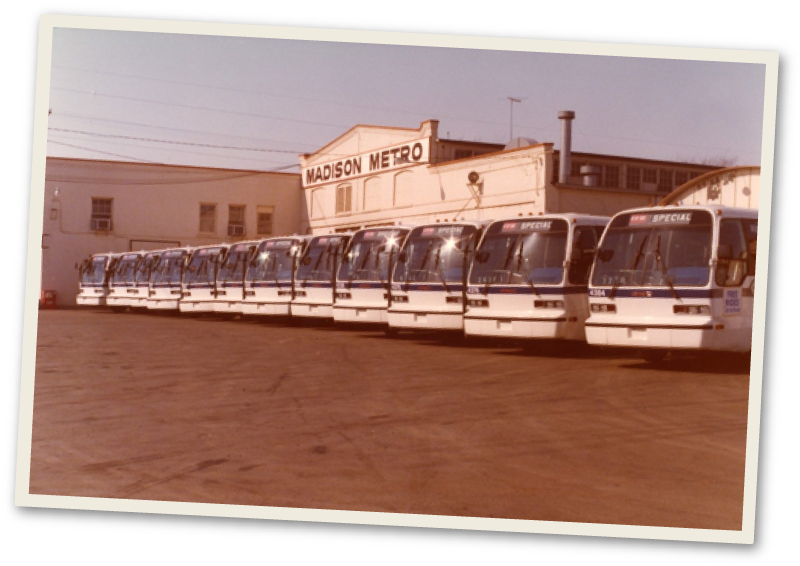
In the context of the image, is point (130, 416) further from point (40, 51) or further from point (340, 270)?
point (340, 270)

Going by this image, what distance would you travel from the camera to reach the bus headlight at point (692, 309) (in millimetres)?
13336

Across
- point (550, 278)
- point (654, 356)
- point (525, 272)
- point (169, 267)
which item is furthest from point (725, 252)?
point (169, 267)

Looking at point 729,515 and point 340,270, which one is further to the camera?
point 340,270

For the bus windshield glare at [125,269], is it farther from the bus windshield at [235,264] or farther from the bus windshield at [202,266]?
the bus windshield at [235,264]

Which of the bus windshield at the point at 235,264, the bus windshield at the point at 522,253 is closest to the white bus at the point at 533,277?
the bus windshield at the point at 522,253

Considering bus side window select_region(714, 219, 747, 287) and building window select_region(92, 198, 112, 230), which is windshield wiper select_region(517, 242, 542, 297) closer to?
bus side window select_region(714, 219, 747, 287)

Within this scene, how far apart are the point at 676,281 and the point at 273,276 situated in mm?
15048

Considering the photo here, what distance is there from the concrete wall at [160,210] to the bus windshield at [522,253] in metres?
4.46

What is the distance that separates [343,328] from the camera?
24312mm

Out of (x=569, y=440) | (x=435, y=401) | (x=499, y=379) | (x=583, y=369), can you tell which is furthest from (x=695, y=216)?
(x=569, y=440)

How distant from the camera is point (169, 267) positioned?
108ft

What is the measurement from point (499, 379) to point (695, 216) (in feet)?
12.7

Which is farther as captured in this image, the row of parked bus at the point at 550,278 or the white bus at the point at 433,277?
the white bus at the point at 433,277

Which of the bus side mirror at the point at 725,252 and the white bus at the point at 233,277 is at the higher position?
the bus side mirror at the point at 725,252
